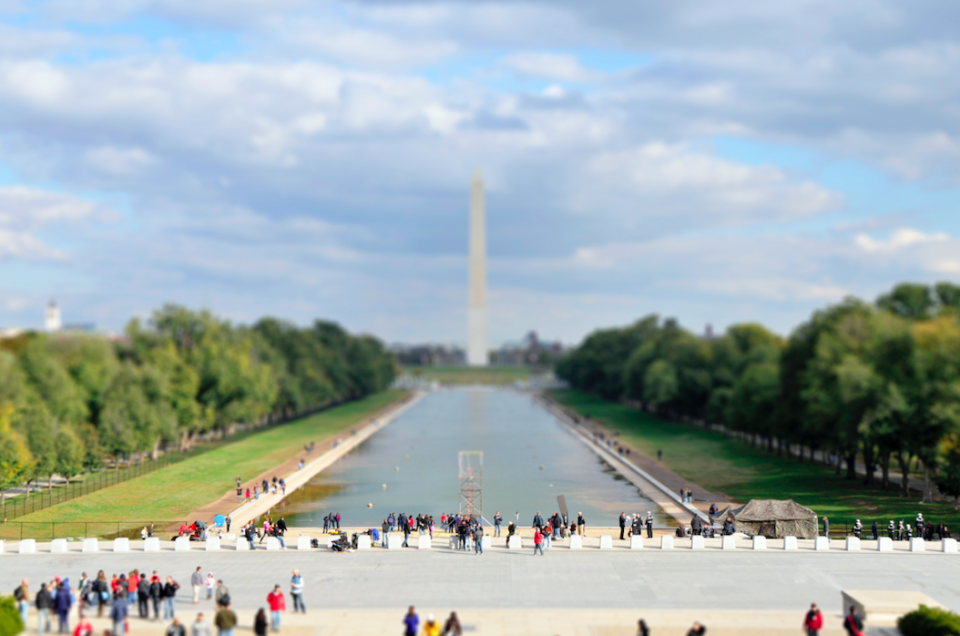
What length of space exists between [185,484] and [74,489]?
6679 mm

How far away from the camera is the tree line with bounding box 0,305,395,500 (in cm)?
5642

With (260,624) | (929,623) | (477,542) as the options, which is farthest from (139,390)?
(929,623)

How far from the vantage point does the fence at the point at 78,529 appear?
130ft

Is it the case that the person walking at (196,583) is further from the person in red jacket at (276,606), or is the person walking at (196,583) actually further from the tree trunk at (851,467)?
the tree trunk at (851,467)

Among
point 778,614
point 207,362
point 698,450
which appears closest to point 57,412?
point 207,362

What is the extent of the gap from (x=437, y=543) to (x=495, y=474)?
2752cm

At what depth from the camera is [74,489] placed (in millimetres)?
54094

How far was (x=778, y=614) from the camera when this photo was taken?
85.0 ft

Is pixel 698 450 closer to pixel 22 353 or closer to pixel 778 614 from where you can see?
pixel 778 614

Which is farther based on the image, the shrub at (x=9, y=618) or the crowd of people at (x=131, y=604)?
the shrub at (x=9, y=618)

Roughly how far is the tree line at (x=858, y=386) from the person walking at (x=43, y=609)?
42.0m

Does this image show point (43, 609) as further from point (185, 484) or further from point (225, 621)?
point (185, 484)

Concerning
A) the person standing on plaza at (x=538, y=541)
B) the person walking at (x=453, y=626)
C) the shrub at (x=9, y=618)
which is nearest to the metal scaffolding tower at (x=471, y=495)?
the person standing on plaza at (x=538, y=541)

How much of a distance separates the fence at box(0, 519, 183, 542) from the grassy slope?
6.09 ft
